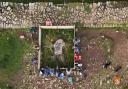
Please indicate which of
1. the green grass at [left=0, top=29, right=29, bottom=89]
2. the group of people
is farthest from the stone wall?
the group of people

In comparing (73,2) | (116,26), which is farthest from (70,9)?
(116,26)

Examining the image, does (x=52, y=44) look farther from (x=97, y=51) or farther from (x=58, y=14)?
(x=97, y=51)

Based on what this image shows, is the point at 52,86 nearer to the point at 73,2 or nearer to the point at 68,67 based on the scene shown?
the point at 68,67

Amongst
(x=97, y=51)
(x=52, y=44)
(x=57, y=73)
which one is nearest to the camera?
(x=57, y=73)

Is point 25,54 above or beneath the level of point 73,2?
beneath

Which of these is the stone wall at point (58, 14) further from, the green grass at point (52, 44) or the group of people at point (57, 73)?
the group of people at point (57, 73)

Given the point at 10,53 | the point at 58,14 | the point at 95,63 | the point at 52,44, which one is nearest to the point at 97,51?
the point at 95,63

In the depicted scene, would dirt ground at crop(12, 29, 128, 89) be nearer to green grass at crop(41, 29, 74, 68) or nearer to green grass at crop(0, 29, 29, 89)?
green grass at crop(41, 29, 74, 68)
